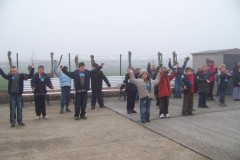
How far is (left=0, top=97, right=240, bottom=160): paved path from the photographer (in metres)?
5.98

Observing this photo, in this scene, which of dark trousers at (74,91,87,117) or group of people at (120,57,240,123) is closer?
group of people at (120,57,240,123)

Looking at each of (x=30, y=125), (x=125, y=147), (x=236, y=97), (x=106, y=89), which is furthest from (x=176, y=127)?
(x=106, y=89)

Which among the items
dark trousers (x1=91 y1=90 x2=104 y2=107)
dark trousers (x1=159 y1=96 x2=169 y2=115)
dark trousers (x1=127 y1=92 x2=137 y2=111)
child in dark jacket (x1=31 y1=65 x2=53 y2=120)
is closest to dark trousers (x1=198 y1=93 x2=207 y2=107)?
dark trousers (x1=159 y1=96 x2=169 y2=115)

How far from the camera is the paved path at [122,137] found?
5.98 m

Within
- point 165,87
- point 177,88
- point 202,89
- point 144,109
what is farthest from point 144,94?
point 177,88

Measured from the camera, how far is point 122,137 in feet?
23.7

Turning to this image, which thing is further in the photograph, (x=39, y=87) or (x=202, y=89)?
(x=202, y=89)

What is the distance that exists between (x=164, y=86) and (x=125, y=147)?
3551 mm

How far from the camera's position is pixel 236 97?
13328 millimetres

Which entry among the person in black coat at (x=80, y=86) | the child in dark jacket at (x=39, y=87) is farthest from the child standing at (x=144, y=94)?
the child in dark jacket at (x=39, y=87)

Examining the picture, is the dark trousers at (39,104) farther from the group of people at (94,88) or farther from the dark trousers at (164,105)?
the dark trousers at (164,105)

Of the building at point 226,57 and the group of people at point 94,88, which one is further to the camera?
the building at point 226,57

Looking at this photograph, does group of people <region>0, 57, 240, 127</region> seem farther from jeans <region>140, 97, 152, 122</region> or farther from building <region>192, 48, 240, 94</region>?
building <region>192, 48, 240, 94</region>

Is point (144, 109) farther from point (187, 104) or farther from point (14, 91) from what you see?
point (14, 91)
